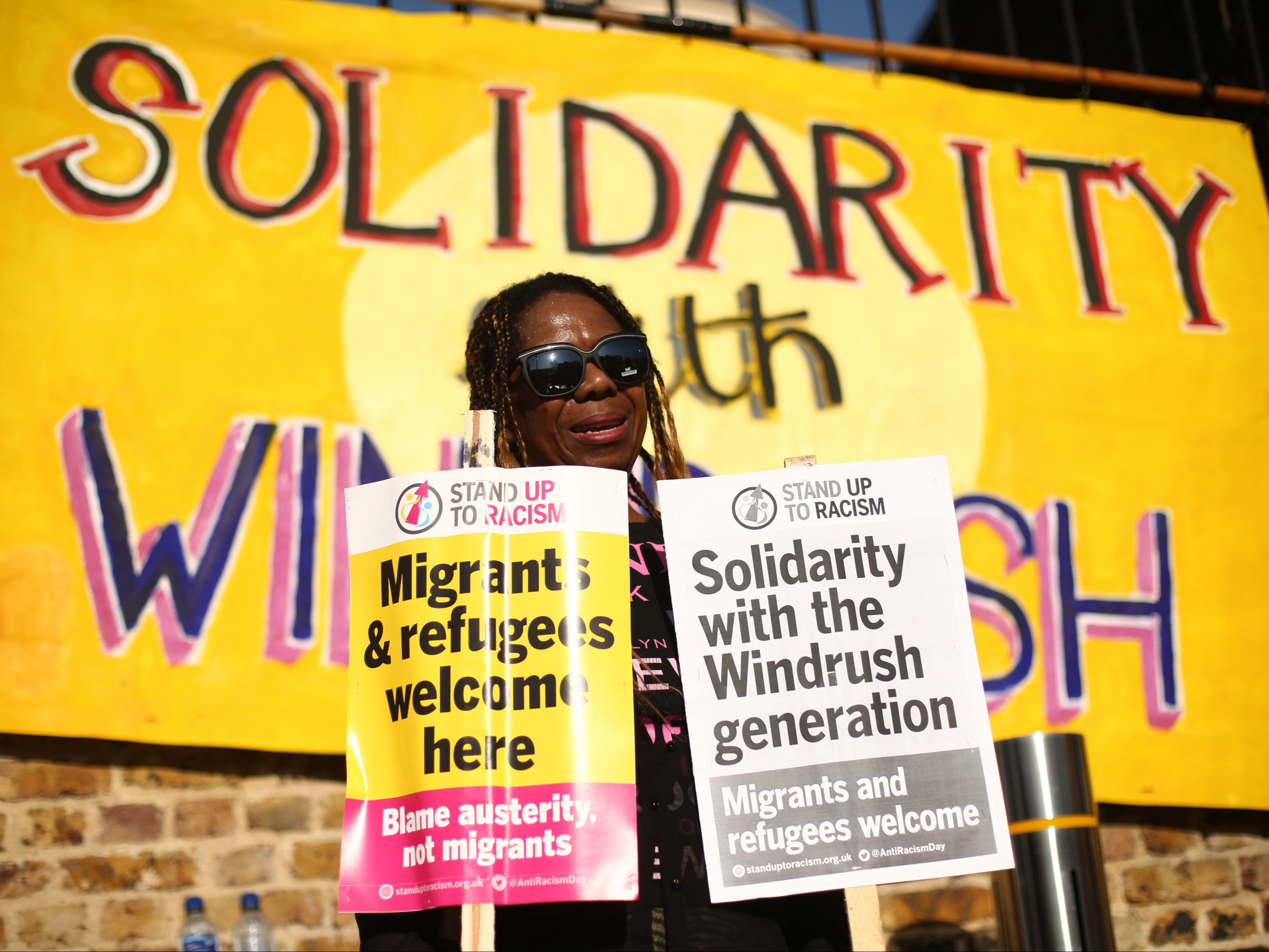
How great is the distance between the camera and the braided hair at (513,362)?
190 cm

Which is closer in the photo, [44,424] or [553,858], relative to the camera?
[553,858]

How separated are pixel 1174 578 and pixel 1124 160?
64.3 inches

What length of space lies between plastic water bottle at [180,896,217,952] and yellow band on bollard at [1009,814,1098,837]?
2125 millimetres

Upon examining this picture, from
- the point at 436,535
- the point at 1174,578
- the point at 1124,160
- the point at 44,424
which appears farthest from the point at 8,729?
the point at 1124,160

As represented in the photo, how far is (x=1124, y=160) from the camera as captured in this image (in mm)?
4508

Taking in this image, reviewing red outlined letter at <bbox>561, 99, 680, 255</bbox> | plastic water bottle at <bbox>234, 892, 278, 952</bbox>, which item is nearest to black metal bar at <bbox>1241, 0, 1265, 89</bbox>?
red outlined letter at <bbox>561, 99, 680, 255</bbox>

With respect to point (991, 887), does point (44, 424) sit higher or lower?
higher

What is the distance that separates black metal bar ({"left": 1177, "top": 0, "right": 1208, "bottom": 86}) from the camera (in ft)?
15.5

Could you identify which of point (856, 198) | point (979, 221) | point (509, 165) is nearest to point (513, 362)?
point (509, 165)

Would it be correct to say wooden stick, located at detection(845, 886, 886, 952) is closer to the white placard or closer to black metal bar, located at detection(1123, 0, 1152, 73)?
the white placard

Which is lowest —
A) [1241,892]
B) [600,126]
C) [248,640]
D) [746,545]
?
[1241,892]

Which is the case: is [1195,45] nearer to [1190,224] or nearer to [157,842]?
[1190,224]

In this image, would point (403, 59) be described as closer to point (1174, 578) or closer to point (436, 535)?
point (436, 535)

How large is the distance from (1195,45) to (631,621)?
4259 millimetres
